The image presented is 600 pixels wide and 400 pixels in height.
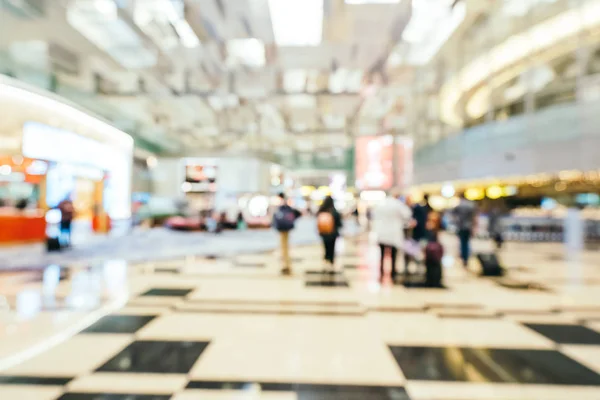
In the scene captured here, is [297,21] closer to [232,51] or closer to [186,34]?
[232,51]

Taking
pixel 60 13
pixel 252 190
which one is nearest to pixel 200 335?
pixel 60 13

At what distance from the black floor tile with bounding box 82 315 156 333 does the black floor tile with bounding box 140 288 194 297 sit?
1025mm

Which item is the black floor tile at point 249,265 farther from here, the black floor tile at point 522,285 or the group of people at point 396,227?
the black floor tile at point 522,285

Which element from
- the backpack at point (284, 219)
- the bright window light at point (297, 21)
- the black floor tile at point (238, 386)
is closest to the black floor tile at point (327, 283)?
the backpack at point (284, 219)

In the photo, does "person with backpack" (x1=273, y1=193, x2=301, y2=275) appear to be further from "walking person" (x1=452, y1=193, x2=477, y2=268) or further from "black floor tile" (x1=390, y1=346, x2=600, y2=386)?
"black floor tile" (x1=390, y1=346, x2=600, y2=386)

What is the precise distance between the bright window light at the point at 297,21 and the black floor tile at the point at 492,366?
6684 millimetres

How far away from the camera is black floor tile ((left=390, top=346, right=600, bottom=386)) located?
2.59m

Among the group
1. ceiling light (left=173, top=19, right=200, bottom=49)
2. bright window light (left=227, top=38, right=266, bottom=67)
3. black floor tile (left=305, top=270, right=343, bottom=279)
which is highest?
ceiling light (left=173, top=19, right=200, bottom=49)

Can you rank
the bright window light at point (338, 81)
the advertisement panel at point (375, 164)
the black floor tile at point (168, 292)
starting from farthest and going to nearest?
1. the advertisement panel at point (375, 164)
2. the bright window light at point (338, 81)
3. the black floor tile at point (168, 292)

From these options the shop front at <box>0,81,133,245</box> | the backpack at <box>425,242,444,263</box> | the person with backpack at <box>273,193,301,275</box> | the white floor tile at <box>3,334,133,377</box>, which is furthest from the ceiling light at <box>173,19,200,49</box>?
the white floor tile at <box>3,334,133,377</box>

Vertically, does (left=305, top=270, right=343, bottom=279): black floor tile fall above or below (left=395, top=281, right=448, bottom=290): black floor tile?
above

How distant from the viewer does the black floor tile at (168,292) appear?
16.4 ft

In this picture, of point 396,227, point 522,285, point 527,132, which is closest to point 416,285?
point 396,227

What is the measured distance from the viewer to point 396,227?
579 cm
